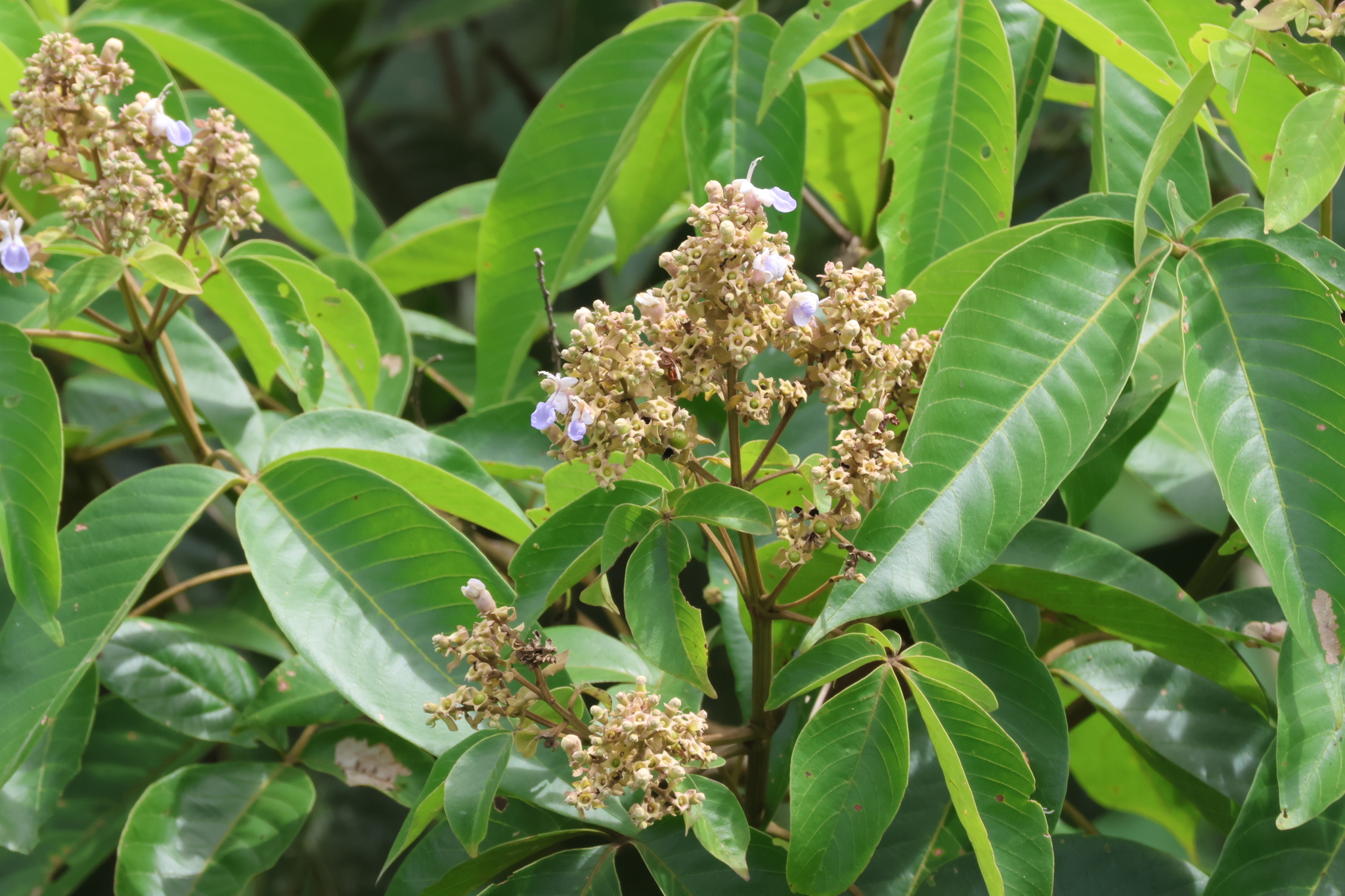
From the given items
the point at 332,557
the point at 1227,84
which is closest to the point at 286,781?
the point at 332,557

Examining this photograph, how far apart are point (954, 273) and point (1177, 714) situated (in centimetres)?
42

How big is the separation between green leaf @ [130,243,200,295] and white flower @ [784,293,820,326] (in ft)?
1.60

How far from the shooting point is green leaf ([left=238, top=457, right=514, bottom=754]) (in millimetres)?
738

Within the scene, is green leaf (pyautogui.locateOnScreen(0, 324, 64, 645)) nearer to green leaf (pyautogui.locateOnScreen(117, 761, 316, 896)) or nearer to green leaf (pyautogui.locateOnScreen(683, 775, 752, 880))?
green leaf (pyautogui.locateOnScreen(117, 761, 316, 896))

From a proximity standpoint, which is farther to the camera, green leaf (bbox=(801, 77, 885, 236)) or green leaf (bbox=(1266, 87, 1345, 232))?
green leaf (bbox=(801, 77, 885, 236))

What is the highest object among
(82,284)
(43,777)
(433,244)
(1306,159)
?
(1306,159)

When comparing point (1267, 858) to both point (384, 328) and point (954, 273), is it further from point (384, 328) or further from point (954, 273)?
point (384, 328)

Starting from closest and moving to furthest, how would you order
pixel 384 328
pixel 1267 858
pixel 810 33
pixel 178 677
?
pixel 1267 858 < pixel 810 33 < pixel 178 677 < pixel 384 328

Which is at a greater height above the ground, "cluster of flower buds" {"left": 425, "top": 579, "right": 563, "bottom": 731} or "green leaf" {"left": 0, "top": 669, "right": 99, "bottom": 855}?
"cluster of flower buds" {"left": 425, "top": 579, "right": 563, "bottom": 731}

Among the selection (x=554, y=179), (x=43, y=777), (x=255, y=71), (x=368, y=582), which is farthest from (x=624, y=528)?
(x=255, y=71)

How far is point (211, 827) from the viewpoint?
912 mm

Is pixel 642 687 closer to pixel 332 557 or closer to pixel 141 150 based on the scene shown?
pixel 332 557

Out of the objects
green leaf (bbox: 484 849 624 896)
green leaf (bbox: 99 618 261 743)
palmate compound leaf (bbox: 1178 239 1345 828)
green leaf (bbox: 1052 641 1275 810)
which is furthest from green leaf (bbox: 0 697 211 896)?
palmate compound leaf (bbox: 1178 239 1345 828)

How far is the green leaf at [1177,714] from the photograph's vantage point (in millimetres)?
837
